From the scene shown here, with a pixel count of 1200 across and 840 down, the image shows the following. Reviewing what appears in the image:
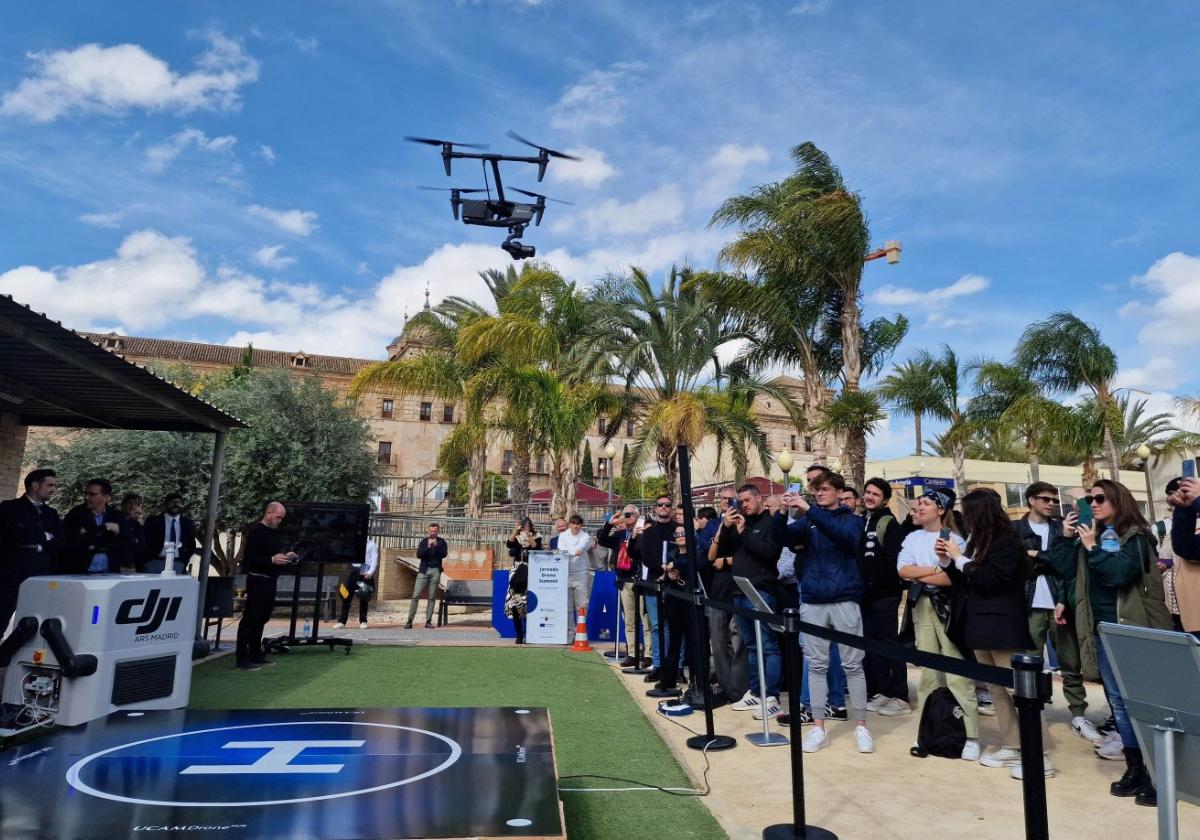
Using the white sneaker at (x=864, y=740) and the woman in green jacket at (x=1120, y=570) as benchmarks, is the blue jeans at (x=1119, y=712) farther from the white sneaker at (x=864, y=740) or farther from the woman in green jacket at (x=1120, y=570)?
the white sneaker at (x=864, y=740)

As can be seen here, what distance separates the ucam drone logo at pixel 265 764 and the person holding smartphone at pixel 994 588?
11.2 ft

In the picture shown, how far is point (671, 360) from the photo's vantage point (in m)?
18.6

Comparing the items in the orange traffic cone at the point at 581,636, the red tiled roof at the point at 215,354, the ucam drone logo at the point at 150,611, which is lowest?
the orange traffic cone at the point at 581,636

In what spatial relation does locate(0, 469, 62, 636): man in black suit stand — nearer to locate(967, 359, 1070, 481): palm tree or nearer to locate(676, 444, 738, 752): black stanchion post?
locate(676, 444, 738, 752): black stanchion post

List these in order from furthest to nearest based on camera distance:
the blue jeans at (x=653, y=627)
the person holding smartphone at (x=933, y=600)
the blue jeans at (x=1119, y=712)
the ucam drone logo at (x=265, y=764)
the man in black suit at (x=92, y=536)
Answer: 1. the blue jeans at (x=653, y=627)
2. the man in black suit at (x=92, y=536)
3. the person holding smartphone at (x=933, y=600)
4. the blue jeans at (x=1119, y=712)
5. the ucam drone logo at (x=265, y=764)

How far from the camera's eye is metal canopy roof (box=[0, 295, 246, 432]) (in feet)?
20.6

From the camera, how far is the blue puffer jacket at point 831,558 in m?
5.95

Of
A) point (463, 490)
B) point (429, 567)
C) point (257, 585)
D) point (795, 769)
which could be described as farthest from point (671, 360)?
→ point (463, 490)

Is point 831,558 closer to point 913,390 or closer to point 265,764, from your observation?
point 265,764

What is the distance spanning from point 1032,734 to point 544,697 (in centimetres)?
583

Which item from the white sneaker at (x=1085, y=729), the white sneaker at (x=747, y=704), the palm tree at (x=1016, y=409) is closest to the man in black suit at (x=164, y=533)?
the white sneaker at (x=747, y=704)

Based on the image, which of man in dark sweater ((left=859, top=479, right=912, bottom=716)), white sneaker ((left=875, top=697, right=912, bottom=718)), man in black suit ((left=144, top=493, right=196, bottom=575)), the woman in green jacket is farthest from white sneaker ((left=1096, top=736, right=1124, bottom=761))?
man in black suit ((left=144, top=493, right=196, bottom=575))

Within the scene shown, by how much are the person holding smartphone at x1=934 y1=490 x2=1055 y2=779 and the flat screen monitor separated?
24.3ft

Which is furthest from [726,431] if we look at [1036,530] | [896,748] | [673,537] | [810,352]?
[896,748]
